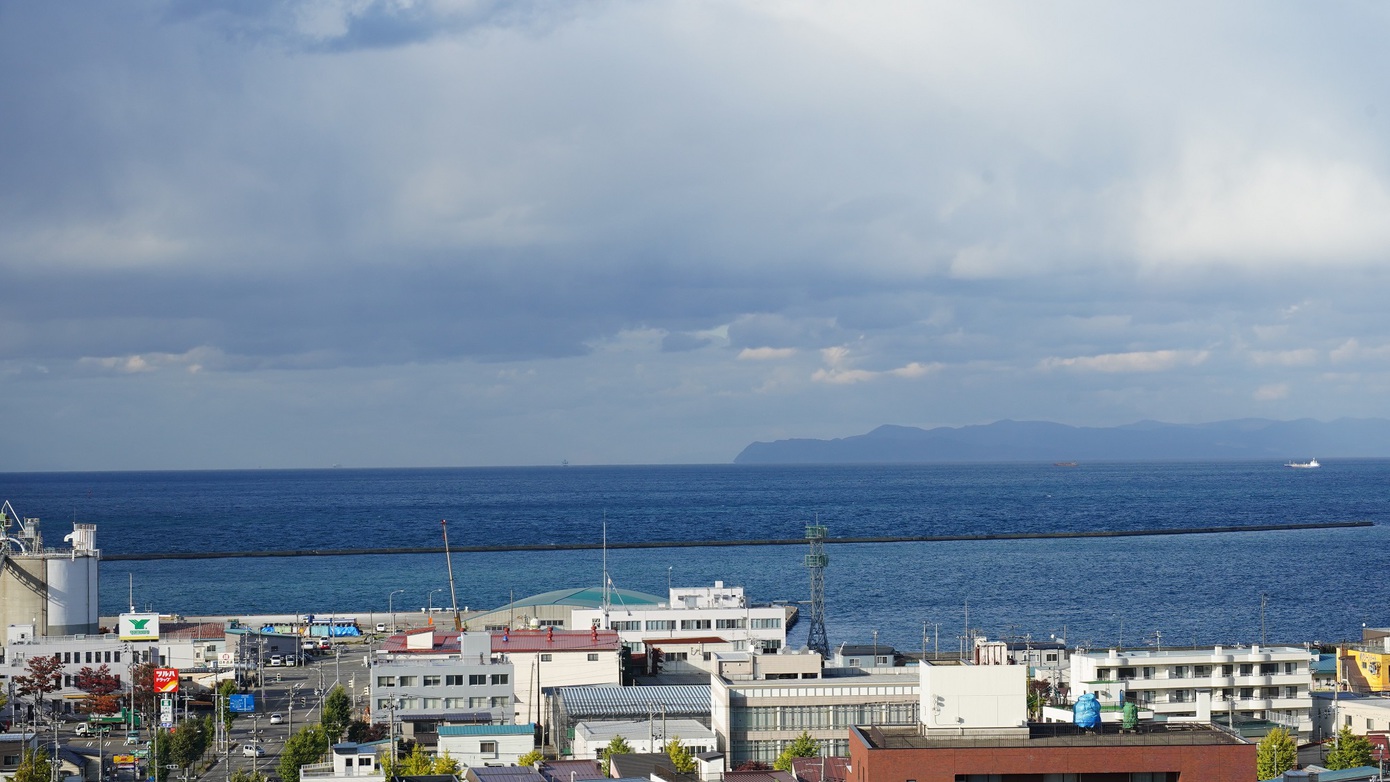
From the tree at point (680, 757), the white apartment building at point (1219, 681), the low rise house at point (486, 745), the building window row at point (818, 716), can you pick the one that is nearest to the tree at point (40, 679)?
the low rise house at point (486, 745)

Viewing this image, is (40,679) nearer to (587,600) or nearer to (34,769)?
(34,769)

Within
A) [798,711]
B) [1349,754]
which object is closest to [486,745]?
[798,711]

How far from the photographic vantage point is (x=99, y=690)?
5841cm

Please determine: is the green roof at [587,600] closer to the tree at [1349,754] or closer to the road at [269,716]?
the road at [269,716]

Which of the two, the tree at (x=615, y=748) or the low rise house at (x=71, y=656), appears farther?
the low rise house at (x=71, y=656)

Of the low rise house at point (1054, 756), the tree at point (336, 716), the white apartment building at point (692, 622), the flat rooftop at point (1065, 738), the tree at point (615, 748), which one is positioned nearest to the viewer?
the low rise house at point (1054, 756)

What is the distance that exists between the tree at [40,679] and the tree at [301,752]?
60.6 feet

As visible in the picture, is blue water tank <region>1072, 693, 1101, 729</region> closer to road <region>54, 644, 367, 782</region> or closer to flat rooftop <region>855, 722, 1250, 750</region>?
flat rooftop <region>855, 722, 1250, 750</region>

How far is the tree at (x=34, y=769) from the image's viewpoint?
3888 cm

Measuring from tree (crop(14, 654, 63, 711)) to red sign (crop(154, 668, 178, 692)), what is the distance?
486 cm

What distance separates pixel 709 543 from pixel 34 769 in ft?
388

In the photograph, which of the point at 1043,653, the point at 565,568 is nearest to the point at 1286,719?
the point at 1043,653

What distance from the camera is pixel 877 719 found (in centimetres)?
4431

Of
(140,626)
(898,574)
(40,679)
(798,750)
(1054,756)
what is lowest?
(798,750)
